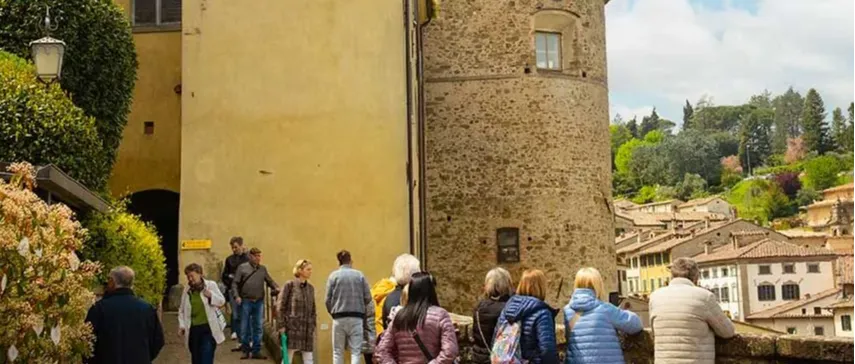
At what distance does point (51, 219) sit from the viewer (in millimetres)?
8875

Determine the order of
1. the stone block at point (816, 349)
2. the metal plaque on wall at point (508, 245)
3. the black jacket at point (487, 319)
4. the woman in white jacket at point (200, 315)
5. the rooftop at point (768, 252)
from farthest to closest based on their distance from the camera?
the rooftop at point (768, 252), the metal plaque on wall at point (508, 245), the woman in white jacket at point (200, 315), the black jacket at point (487, 319), the stone block at point (816, 349)

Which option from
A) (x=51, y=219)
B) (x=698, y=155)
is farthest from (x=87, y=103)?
(x=698, y=155)

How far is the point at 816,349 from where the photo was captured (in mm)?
8031

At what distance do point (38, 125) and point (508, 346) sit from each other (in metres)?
7.77

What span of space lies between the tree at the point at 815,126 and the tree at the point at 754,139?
14979mm

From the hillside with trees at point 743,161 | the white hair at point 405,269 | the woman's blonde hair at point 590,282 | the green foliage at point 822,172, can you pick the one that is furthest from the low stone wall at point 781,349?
the green foliage at point 822,172

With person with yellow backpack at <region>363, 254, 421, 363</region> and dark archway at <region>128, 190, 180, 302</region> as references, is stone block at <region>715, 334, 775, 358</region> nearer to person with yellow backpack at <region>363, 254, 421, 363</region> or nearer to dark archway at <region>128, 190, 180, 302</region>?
person with yellow backpack at <region>363, 254, 421, 363</region>

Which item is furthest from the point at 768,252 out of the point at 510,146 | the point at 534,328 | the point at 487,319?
the point at 534,328

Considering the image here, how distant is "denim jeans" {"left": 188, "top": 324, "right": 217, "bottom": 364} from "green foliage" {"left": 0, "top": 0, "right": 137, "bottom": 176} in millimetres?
5175

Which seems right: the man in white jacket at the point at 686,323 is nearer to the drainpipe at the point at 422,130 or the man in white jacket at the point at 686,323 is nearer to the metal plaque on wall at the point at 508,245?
the drainpipe at the point at 422,130

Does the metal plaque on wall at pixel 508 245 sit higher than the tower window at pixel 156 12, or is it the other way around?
the tower window at pixel 156 12

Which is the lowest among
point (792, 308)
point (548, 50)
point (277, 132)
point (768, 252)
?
point (792, 308)

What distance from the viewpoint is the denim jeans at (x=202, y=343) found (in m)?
12.4

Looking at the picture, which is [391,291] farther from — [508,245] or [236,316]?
[508,245]
